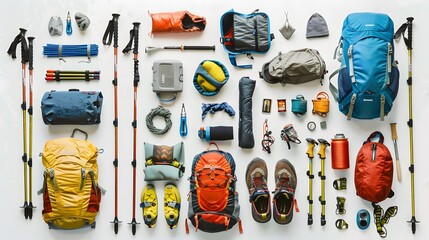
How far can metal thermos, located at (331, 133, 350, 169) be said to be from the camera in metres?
3.83

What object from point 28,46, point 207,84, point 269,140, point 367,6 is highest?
point 367,6

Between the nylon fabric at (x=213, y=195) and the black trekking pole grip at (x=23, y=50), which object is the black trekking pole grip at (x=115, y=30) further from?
the nylon fabric at (x=213, y=195)

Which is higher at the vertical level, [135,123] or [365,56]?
[365,56]

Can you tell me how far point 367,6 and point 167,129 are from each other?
2089mm

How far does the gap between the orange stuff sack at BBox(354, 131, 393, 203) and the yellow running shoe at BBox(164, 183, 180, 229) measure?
61.0 inches

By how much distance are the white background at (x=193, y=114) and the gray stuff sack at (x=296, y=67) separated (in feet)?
0.35

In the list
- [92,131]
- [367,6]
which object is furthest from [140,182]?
[367,6]

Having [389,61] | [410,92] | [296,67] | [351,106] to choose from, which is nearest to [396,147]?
[410,92]

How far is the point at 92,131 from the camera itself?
4.04 meters

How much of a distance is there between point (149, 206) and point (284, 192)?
118 centimetres

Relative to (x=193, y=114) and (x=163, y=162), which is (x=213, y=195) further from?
(x=193, y=114)

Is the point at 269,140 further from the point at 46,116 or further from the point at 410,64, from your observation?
the point at 46,116

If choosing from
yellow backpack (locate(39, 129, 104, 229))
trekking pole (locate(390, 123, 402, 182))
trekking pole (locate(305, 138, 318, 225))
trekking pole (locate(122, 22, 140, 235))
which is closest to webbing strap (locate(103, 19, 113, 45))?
trekking pole (locate(122, 22, 140, 235))

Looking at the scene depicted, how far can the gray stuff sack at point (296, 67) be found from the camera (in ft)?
12.5
